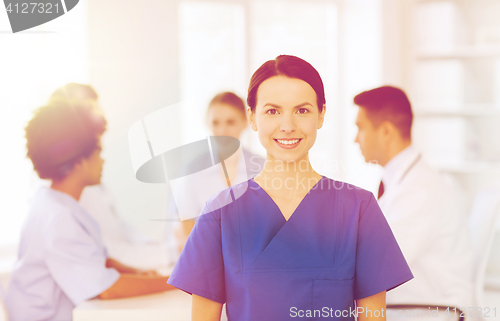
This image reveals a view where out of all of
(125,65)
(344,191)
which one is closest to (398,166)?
(344,191)

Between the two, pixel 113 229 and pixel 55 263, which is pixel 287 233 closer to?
pixel 55 263

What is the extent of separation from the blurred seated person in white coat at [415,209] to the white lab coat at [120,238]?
690 millimetres

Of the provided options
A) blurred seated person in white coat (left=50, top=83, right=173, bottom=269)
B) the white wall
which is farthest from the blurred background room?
blurred seated person in white coat (left=50, top=83, right=173, bottom=269)

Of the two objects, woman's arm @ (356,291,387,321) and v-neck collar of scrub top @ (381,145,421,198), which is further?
v-neck collar of scrub top @ (381,145,421,198)

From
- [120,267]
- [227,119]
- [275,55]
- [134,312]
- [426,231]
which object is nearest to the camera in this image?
[134,312]

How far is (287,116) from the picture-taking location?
0.80m

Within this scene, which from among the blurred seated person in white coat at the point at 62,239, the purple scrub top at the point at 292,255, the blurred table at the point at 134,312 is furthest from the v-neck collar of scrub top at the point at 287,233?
the blurred seated person in white coat at the point at 62,239

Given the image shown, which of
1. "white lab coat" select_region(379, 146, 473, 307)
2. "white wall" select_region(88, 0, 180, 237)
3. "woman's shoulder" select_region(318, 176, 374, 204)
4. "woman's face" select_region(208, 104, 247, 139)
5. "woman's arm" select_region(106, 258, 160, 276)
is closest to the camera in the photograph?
"woman's shoulder" select_region(318, 176, 374, 204)

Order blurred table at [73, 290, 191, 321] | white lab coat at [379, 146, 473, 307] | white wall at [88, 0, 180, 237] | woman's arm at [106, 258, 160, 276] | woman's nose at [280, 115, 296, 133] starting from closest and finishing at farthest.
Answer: woman's nose at [280, 115, 296, 133] → blurred table at [73, 290, 191, 321] → white lab coat at [379, 146, 473, 307] → woman's arm at [106, 258, 160, 276] → white wall at [88, 0, 180, 237]

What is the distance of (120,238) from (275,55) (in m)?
0.98

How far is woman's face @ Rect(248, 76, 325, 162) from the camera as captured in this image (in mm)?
803

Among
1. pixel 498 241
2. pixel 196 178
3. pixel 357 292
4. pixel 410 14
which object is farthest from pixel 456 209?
pixel 410 14

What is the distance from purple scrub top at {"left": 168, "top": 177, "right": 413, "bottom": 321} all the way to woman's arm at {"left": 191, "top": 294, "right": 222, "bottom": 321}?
2cm

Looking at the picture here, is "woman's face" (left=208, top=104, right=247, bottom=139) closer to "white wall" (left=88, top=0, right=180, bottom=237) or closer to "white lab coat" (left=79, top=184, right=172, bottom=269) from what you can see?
"white wall" (left=88, top=0, right=180, bottom=237)
